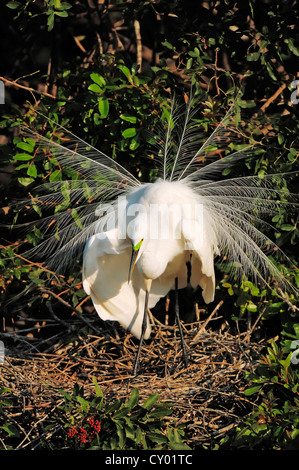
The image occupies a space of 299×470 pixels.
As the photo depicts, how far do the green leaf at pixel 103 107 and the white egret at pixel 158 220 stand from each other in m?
0.18

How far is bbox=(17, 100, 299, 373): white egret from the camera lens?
2.76m

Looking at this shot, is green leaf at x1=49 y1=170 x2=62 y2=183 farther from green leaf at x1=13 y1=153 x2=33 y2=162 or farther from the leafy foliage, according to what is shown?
the leafy foliage

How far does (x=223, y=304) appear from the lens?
10.4 ft

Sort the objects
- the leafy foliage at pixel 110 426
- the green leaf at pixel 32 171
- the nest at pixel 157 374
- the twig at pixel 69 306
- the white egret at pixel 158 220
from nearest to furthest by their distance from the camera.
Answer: the leafy foliage at pixel 110 426 < the nest at pixel 157 374 < the white egret at pixel 158 220 < the green leaf at pixel 32 171 < the twig at pixel 69 306

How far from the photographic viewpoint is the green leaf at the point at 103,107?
9.64 ft

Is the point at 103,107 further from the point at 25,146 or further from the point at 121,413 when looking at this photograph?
the point at 121,413

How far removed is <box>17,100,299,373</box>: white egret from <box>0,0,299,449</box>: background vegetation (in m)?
0.08

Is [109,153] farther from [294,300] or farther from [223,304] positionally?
[294,300]

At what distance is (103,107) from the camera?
116 inches

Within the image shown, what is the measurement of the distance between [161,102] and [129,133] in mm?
198

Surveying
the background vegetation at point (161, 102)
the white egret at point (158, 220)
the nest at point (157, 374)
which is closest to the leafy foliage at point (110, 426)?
the nest at point (157, 374)

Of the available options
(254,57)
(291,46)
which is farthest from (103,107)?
(291,46)

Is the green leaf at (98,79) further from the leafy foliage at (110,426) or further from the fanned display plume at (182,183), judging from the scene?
the leafy foliage at (110,426)

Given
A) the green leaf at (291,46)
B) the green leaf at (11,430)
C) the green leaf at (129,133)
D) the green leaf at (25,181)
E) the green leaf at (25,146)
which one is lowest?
the green leaf at (11,430)
